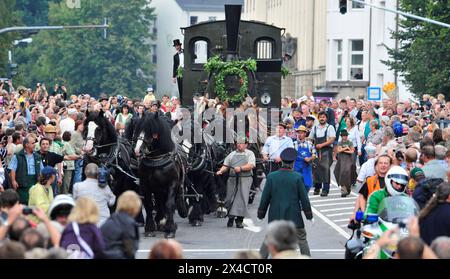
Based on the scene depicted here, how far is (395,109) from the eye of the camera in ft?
128

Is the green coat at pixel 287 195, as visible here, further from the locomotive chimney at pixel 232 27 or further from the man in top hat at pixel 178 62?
the man in top hat at pixel 178 62

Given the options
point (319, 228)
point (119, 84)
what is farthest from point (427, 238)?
point (119, 84)

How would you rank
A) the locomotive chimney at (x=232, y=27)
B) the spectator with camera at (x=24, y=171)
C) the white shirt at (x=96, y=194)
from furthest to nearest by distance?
the locomotive chimney at (x=232, y=27) < the spectator with camera at (x=24, y=171) < the white shirt at (x=96, y=194)

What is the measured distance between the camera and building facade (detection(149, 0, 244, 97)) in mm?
140375

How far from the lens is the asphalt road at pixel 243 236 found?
2039 centimetres

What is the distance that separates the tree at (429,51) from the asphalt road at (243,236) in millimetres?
19836

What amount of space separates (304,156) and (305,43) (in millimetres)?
60475

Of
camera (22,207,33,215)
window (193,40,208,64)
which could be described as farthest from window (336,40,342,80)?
camera (22,207,33,215)

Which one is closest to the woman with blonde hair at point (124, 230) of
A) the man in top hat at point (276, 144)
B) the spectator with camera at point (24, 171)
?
the spectator with camera at point (24, 171)

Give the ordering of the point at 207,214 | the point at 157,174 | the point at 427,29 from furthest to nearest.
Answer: the point at 427,29 < the point at 207,214 < the point at 157,174

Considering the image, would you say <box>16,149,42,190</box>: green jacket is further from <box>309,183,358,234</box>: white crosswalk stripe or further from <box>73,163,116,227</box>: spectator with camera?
<box>309,183,358,234</box>: white crosswalk stripe

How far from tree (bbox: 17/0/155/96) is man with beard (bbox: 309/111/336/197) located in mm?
85644

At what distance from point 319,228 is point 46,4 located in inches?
4067
